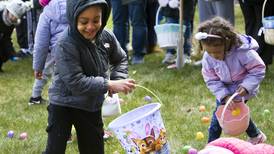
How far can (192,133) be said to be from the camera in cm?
398

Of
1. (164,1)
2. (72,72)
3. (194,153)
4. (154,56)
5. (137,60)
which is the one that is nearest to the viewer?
(72,72)

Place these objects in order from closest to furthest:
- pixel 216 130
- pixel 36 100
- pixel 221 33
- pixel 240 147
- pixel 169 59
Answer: pixel 240 147
pixel 221 33
pixel 216 130
pixel 36 100
pixel 169 59

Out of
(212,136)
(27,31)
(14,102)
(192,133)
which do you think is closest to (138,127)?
(212,136)

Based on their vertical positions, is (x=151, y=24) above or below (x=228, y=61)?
below

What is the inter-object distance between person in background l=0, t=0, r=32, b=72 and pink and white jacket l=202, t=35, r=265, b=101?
301 cm

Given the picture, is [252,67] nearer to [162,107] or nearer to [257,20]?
[162,107]

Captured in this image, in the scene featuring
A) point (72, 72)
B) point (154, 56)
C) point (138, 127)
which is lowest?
point (154, 56)

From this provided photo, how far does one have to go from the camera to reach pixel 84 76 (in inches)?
108

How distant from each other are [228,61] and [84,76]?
3.34ft

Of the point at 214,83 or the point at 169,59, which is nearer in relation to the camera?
the point at 214,83

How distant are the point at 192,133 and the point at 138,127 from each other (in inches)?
48.7

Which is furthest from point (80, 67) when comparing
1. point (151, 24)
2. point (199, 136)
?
point (151, 24)

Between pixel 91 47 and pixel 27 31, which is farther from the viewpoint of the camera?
pixel 27 31

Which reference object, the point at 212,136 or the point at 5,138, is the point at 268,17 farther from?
the point at 5,138
